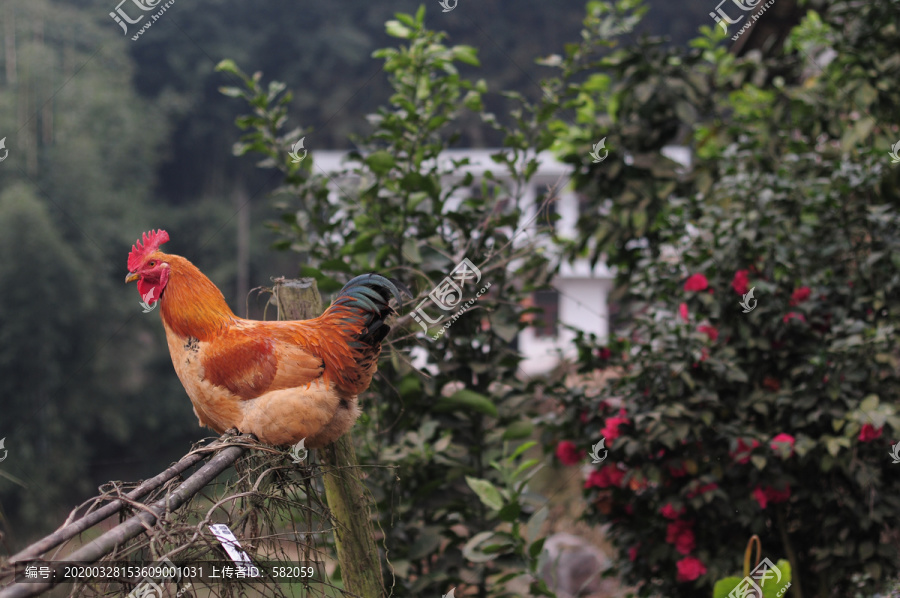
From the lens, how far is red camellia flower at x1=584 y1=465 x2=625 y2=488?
252cm

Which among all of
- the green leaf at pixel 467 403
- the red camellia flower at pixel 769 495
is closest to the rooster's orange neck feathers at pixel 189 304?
the green leaf at pixel 467 403

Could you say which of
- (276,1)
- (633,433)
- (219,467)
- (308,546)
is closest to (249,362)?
(219,467)

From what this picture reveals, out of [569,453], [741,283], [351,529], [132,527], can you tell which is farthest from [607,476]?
[132,527]

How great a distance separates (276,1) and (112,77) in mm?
5461

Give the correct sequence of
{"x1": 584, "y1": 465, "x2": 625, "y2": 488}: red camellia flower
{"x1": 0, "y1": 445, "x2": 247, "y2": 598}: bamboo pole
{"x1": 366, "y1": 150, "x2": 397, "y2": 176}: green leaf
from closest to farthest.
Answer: {"x1": 0, "y1": 445, "x2": 247, "y2": 598}: bamboo pole, {"x1": 366, "y1": 150, "x2": 397, "y2": 176}: green leaf, {"x1": 584, "y1": 465, "x2": 625, "y2": 488}: red camellia flower

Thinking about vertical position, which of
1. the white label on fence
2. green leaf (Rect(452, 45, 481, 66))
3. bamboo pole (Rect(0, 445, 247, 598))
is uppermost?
green leaf (Rect(452, 45, 481, 66))

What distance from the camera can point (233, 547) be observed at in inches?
38.8

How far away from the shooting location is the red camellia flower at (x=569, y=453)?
264cm

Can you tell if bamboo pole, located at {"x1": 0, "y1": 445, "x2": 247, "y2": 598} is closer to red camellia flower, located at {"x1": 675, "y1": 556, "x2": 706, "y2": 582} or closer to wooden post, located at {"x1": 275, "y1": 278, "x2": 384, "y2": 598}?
wooden post, located at {"x1": 275, "y1": 278, "x2": 384, "y2": 598}

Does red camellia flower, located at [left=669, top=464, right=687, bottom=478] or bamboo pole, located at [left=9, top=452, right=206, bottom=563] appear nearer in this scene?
bamboo pole, located at [left=9, top=452, right=206, bottom=563]

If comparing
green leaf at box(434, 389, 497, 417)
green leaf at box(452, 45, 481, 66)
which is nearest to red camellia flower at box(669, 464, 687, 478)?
green leaf at box(434, 389, 497, 417)

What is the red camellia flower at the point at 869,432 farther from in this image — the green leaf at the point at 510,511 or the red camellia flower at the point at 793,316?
the green leaf at the point at 510,511

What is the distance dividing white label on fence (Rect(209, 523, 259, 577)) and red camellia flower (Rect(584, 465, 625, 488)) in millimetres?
1765

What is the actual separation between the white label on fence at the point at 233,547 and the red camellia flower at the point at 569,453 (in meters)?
1.80
